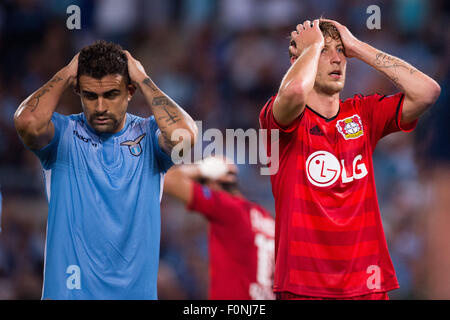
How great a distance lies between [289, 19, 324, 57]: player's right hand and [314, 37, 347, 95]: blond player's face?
13 centimetres

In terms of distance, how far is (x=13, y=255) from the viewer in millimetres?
9047

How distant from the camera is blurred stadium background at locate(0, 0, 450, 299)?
8773 mm

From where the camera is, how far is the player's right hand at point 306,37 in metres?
4.26

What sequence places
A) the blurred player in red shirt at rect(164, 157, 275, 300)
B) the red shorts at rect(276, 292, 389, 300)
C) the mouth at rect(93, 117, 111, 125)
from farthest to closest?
the blurred player in red shirt at rect(164, 157, 275, 300) < the mouth at rect(93, 117, 111, 125) < the red shorts at rect(276, 292, 389, 300)

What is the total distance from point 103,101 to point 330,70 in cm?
150

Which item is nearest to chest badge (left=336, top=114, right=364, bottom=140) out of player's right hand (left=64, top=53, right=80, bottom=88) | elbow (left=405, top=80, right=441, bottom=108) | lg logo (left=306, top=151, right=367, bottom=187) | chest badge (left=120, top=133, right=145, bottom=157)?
lg logo (left=306, top=151, right=367, bottom=187)

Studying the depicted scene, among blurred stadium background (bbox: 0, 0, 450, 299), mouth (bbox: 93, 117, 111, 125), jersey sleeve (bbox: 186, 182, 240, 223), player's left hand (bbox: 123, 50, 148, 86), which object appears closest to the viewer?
mouth (bbox: 93, 117, 111, 125)

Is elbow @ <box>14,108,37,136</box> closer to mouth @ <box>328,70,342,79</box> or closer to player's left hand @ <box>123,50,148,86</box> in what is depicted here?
player's left hand @ <box>123,50,148,86</box>

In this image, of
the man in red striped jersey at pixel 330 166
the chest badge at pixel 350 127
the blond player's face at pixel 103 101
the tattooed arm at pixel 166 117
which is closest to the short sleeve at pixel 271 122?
the man in red striped jersey at pixel 330 166

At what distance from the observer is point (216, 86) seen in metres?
10.9

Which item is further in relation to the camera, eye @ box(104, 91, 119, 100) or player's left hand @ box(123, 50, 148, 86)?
player's left hand @ box(123, 50, 148, 86)

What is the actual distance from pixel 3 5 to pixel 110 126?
781 centimetres

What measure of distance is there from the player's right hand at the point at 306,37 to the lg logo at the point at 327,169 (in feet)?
2.34

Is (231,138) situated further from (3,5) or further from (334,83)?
(334,83)
